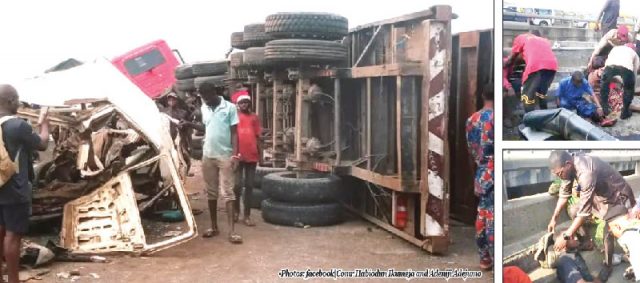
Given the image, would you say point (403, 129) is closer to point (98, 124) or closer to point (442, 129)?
point (442, 129)

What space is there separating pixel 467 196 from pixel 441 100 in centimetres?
60

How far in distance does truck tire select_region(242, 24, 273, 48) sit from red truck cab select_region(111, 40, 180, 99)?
14.9 inches

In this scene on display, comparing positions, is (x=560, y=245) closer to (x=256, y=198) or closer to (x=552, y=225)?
(x=552, y=225)

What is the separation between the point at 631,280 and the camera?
294 cm

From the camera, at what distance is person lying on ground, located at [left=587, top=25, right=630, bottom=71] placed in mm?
2814

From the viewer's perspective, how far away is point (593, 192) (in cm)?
293

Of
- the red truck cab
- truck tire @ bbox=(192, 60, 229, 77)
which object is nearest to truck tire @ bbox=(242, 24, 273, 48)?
truck tire @ bbox=(192, 60, 229, 77)

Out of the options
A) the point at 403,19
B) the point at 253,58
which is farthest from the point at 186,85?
the point at 403,19

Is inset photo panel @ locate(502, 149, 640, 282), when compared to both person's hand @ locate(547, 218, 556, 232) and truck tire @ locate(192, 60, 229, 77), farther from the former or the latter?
truck tire @ locate(192, 60, 229, 77)

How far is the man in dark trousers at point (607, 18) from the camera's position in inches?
110

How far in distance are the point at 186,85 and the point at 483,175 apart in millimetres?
1705

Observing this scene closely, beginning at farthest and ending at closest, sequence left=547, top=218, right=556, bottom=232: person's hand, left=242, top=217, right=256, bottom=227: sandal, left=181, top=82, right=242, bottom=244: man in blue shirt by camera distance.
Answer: left=181, top=82, right=242, bottom=244: man in blue shirt < left=242, top=217, right=256, bottom=227: sandal < left=547, top=218, right=556, bottom=232: person's hand

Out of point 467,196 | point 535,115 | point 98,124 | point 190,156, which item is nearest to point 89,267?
point 98,124

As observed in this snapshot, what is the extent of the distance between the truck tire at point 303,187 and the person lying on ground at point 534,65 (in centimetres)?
119
